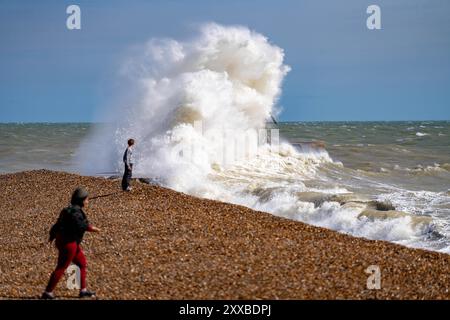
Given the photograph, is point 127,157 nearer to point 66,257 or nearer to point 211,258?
point 211,258

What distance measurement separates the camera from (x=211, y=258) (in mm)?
9375

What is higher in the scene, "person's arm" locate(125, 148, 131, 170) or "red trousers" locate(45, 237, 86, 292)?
"person's arm" locate(125, 148, 131, 170)

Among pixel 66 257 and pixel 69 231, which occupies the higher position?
pixel 69 231

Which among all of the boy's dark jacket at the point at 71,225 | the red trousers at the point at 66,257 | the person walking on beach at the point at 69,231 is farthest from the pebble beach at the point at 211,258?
the boy's dark jacket at the point at 71,225

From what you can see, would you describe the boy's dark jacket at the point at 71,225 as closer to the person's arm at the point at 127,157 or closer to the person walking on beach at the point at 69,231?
the person walking on beach at the point at 69,231

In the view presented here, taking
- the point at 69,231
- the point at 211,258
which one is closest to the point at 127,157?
the point at 211,258

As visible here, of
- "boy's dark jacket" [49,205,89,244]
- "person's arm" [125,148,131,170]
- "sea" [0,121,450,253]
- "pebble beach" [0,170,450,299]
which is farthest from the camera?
"person's arm" [125,148,131,170]

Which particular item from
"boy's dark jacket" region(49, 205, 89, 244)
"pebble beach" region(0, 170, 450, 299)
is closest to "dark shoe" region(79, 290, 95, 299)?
"pebble beach" region(0, 170, 450, 299)

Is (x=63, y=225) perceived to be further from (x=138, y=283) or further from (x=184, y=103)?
(x=184, y=103)

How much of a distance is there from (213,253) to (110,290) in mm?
1868

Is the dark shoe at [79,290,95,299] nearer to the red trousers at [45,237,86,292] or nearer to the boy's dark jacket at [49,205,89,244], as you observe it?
the red trousers at [45,237,86,292]

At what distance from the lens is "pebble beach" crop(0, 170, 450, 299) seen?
26.3ft

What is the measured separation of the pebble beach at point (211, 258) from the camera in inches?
316
